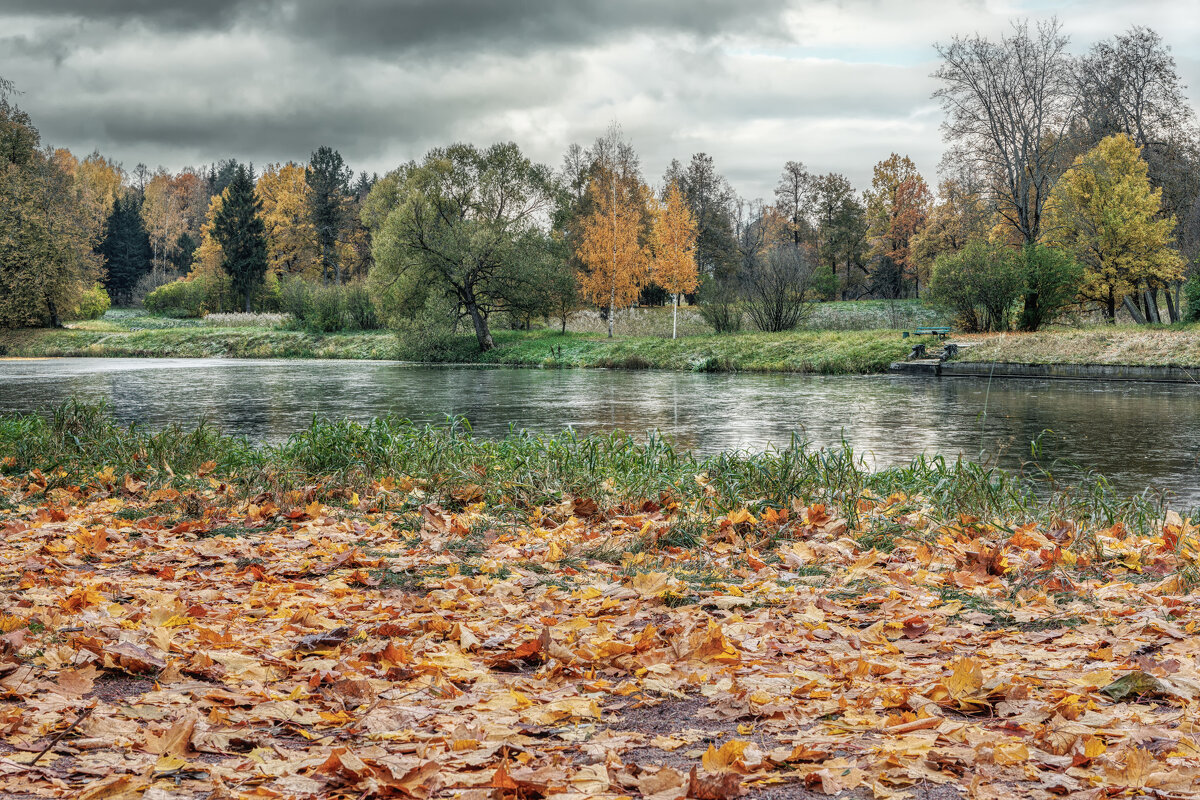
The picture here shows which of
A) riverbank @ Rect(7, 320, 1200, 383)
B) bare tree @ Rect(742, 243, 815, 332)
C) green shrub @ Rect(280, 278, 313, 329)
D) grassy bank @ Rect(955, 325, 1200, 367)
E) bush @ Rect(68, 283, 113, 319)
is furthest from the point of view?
bush @ Rect(68, 283, 113, 319)

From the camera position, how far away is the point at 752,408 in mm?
16219

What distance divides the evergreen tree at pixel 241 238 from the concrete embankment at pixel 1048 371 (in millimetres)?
48691

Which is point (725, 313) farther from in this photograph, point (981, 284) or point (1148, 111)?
point (1148, 111)

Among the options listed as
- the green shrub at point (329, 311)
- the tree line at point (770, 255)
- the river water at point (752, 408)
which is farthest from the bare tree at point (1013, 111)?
the green shrub at point (329, 311)

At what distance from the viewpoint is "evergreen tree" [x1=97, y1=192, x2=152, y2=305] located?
247 feet

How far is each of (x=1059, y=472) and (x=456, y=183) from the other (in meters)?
35.8

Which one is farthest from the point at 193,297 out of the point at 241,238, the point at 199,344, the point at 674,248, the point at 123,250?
the point at 674,248

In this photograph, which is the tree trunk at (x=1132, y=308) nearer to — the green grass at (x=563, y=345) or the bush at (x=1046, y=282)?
the bush at (x=1046, y=282)

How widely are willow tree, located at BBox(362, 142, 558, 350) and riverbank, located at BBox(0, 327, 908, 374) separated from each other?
7.94ft

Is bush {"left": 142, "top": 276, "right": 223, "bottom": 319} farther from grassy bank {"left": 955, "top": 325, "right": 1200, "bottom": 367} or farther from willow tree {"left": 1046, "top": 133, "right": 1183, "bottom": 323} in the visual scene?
willow tree {"left": 1046, "top": 133, "right": 1183, "bottom": 323}

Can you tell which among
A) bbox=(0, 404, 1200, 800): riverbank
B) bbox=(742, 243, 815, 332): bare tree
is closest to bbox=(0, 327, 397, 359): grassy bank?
bbox=(742, 243, 815, 332): bare tree

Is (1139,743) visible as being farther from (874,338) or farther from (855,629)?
(874,338)

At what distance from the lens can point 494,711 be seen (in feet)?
8.36

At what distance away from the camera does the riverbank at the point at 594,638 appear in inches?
83.0
